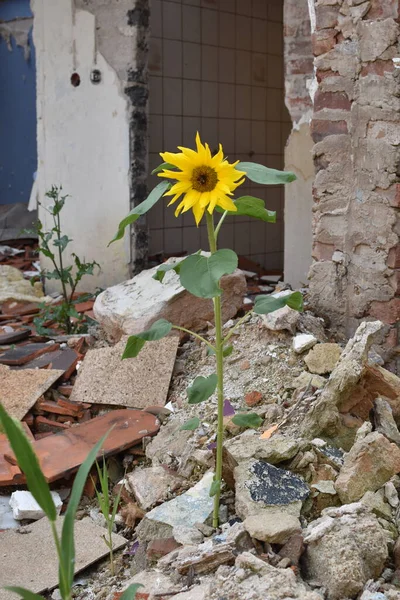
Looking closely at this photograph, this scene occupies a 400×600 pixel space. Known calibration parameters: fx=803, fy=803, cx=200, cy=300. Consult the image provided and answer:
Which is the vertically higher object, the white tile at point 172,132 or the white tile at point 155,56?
the white tile at point 155,56

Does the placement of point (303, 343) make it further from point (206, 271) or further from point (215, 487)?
point (206, 271)

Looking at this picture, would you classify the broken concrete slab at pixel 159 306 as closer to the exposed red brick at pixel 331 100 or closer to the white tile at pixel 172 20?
the exposed red brick at pixel 331 100

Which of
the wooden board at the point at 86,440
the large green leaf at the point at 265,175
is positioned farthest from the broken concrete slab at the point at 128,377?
the large green leaf at the point at 265,175

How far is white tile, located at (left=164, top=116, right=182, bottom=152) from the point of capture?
21.2 feet

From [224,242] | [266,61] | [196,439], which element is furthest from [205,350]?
[266,61]

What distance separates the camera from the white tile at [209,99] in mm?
6660

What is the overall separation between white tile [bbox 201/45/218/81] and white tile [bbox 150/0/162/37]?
477 millimetres

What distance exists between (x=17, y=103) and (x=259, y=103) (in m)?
3.15

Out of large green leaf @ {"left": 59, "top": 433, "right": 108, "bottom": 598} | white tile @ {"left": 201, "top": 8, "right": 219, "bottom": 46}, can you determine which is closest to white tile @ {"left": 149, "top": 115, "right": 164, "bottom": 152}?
white tile @ {"left": 201, "top": 8, "right": 219, "bottom": 46}

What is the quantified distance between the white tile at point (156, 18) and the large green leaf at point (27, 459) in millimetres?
5137

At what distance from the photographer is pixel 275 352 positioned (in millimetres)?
3768

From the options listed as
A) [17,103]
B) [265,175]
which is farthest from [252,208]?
[17,103]

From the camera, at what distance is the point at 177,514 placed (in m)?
2.75

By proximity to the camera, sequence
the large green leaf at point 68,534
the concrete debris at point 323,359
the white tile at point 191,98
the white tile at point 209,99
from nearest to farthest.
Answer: the large green leaf at point 68,534
the concrete debris at point 323,359
the white tile at point 191,98
the white tile at point 209,99
